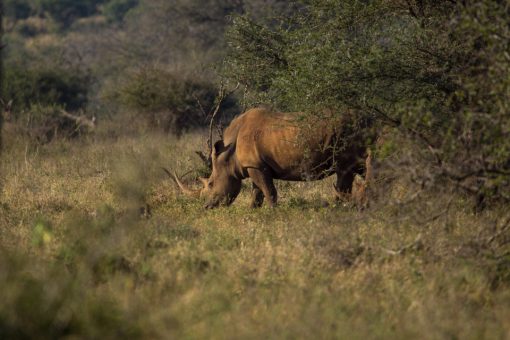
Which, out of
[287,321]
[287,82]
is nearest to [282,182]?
[287,82]

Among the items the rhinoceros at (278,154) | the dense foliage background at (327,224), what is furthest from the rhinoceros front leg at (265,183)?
the dense foliage background at (327,224)

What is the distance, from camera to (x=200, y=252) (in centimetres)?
777

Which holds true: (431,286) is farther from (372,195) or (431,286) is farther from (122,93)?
(122,93)

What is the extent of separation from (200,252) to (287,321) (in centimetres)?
212

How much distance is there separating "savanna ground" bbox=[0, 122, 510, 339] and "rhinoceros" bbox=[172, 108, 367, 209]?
2.10 feet

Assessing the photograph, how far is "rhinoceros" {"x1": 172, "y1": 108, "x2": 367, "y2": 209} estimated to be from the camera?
1024cm

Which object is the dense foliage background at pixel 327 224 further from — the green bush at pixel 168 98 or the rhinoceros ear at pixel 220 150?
the green bush at pixel 168 98

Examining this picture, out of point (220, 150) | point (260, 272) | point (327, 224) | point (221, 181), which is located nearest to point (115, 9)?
point (220, 150)

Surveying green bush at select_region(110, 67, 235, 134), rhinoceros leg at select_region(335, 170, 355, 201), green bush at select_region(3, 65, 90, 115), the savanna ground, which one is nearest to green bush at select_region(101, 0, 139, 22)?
green bush at select_region(3, 65, 90, 115)

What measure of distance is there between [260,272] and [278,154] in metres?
4.01

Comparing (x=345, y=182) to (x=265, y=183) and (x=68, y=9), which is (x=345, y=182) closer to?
(x=265, y=183)

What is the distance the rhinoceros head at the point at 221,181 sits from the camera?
11.3 meters

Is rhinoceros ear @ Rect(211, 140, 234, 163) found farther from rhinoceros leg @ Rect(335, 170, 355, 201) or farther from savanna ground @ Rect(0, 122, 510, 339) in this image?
rhinoceros leg @ Rect(335, 170, 355, 201)

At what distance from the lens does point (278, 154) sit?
10906 millimetres
